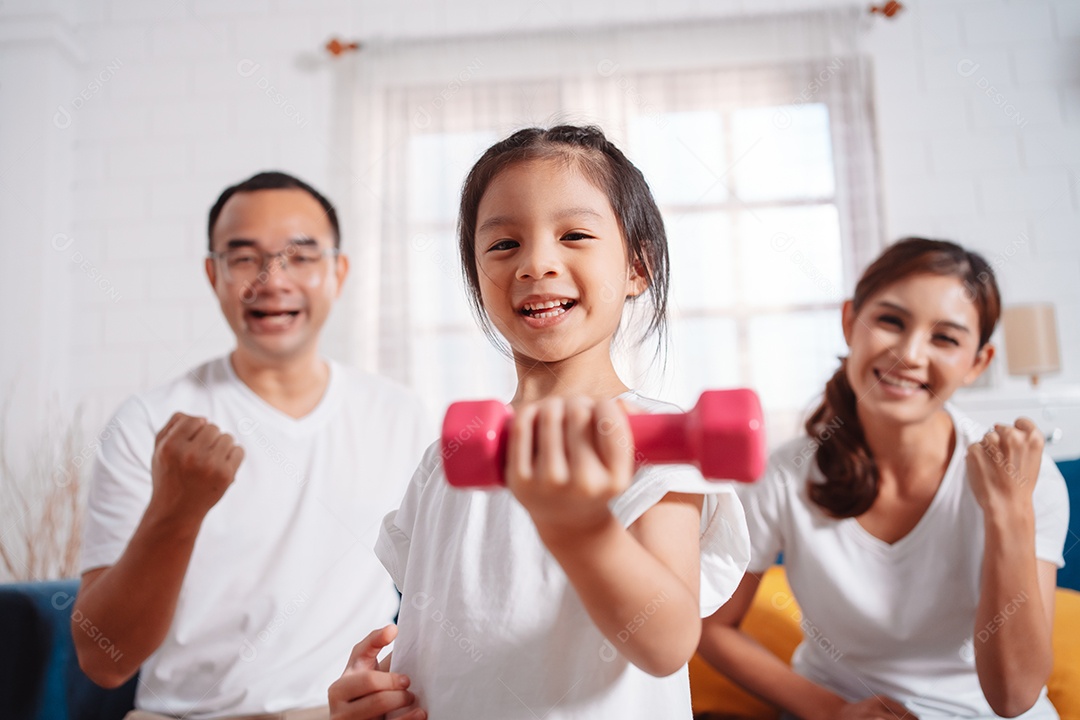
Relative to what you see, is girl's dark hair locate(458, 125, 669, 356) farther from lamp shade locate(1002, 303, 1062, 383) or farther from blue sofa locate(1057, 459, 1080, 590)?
lamp shade locate(1002, 303, 1062, 383)

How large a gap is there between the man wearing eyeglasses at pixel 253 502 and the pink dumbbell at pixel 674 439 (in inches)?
24.3

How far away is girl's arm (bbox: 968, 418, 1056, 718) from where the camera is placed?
108 cm

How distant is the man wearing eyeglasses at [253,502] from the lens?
113cm

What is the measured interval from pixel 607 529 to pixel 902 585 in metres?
0.83

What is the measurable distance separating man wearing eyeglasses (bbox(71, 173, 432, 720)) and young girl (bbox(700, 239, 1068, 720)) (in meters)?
0.60

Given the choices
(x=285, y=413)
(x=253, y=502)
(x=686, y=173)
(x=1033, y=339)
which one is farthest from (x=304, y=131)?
(x=1033, y=339)

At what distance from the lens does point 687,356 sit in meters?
3.53

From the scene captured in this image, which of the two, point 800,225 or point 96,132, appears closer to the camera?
point 800,225

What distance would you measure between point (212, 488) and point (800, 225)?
299 cm

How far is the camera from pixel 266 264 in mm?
1442

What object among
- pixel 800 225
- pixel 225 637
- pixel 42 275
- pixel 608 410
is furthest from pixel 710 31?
pixel 608 410

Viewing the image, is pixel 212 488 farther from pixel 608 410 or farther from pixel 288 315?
pixel 608 410

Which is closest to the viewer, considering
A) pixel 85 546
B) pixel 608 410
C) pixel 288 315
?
pixel 608 410

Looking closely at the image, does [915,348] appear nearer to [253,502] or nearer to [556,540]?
[556,540]
